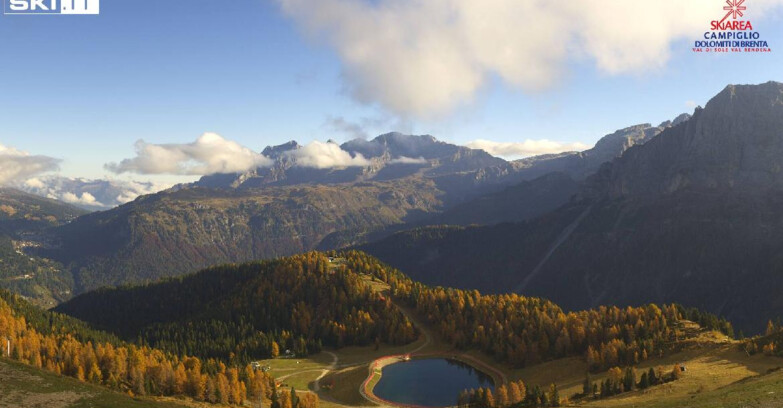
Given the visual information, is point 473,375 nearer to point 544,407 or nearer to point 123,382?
point 544,407

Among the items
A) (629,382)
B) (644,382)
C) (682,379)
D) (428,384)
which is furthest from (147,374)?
(682,379)

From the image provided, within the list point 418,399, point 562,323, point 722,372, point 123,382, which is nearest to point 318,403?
point 418,399

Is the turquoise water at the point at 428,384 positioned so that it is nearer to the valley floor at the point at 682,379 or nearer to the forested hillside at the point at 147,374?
the valley floor at the point at 682,379

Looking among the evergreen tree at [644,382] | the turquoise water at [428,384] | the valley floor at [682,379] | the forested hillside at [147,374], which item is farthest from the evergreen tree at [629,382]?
the forested hillside at [147,374]

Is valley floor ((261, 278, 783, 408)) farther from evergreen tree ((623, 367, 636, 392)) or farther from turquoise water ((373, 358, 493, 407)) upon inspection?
turquoise water ((373, 358, 493, 407))

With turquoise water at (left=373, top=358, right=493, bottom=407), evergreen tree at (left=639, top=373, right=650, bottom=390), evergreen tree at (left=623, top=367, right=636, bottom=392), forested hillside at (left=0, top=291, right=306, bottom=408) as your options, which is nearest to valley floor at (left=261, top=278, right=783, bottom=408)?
evergreen tree at (left=623, top=367, right=636, bottom=392)

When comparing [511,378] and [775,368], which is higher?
[775,368]

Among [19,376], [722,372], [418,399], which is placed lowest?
[418,399]

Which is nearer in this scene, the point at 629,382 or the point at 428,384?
the point at 629,382

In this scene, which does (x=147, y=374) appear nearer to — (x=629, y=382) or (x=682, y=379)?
(x=629, y=382)
